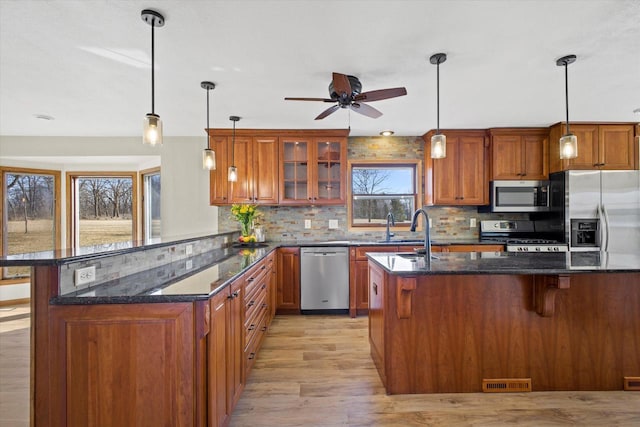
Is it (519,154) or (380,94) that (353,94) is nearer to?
(380,94)

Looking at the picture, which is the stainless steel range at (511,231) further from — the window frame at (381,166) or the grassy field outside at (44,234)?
the grassy field outside at (44,234)

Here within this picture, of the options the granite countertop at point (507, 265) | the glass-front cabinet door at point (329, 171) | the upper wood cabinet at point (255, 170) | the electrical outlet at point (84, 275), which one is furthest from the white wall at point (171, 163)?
the granite countertop at point (507, 265)

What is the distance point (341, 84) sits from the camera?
2.14 m

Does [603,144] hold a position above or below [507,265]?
above

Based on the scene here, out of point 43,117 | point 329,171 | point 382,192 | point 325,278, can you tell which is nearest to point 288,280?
point 325,278

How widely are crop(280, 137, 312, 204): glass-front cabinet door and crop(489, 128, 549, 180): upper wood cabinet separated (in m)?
2.56

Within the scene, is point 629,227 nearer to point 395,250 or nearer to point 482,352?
point 395,250

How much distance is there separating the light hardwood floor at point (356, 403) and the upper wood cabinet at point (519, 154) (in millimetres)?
2718

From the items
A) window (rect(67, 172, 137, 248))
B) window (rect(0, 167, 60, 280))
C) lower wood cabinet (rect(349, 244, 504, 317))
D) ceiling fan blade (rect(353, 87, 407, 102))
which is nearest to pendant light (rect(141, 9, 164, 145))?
ceiling fan blade (rect(353, 87, 407, 102))

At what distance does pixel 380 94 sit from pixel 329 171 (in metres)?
1.98

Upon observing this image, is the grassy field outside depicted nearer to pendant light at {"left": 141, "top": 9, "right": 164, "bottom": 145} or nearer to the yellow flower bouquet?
the yellow flower bouquet

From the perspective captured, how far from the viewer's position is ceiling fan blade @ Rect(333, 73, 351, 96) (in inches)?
80.9

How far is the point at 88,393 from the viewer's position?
1319 millimetres

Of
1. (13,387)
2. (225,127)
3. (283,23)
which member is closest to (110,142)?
(225,127)
